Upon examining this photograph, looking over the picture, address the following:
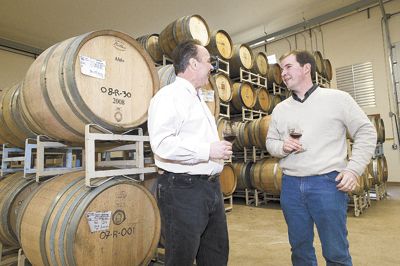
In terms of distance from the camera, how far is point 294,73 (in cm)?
194

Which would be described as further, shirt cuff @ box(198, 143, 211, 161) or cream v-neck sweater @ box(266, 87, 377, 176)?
cream v-neck sweater @ box(266, 87, 377, 176)

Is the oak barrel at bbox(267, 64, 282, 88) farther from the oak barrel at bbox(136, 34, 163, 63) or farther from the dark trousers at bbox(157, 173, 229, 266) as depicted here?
the dark trousers at bbox(157, 173, 229, 266)

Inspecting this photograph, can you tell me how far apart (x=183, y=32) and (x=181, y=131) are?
3.44m

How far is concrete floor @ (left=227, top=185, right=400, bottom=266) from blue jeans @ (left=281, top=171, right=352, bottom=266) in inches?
44.5

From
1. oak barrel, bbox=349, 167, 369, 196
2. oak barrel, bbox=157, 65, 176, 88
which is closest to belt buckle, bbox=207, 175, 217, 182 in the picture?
oak barrel, bbox=157, 65, 176, 88

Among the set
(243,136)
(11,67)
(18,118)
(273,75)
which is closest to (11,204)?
(18,118)

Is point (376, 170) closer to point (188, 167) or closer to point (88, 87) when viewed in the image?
point (188, 167)

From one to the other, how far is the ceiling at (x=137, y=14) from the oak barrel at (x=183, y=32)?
2680 millimetres

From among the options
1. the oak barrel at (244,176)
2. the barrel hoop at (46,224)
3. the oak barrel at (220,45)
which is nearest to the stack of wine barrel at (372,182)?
the oak barrel at (244,176)

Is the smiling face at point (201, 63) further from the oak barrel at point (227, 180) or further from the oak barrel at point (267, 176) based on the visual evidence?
the oak barrel at point (267, 176)

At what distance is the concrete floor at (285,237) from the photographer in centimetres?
292

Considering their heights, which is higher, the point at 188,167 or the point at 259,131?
the point at 259,131

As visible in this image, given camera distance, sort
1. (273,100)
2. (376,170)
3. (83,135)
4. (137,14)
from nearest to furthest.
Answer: (83,135) < (376,170) < (273,100) < (137,14)

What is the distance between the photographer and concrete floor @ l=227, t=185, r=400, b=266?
2.92 m
